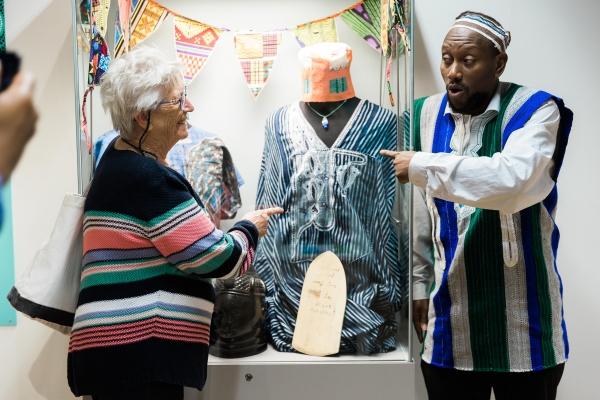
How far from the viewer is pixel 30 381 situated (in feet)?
7.57

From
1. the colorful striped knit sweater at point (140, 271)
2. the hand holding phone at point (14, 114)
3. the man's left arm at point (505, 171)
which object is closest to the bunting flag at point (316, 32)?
the man's left arm at point (505, 171)

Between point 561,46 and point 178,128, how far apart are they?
57.2 inches

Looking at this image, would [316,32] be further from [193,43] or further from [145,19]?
[145,19]

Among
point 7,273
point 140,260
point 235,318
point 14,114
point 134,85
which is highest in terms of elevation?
point 134,85

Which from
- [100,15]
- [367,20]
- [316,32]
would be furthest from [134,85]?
[367,20]

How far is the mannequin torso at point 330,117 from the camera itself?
6.64ft

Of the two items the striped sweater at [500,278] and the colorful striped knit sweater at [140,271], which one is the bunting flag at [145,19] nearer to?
the colorful striped knit sweater at [140,271]

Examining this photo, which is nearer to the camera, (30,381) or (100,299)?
(100,299)

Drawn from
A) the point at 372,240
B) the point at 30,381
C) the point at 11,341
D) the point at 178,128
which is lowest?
the point at 30,381

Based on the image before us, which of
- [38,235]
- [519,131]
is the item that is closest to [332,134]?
[519,131]

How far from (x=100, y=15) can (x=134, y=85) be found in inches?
22.5

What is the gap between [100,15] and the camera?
71.6 inches

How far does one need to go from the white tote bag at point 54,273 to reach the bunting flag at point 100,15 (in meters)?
0.59

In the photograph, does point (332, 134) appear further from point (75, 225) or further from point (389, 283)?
point (75, 225)
